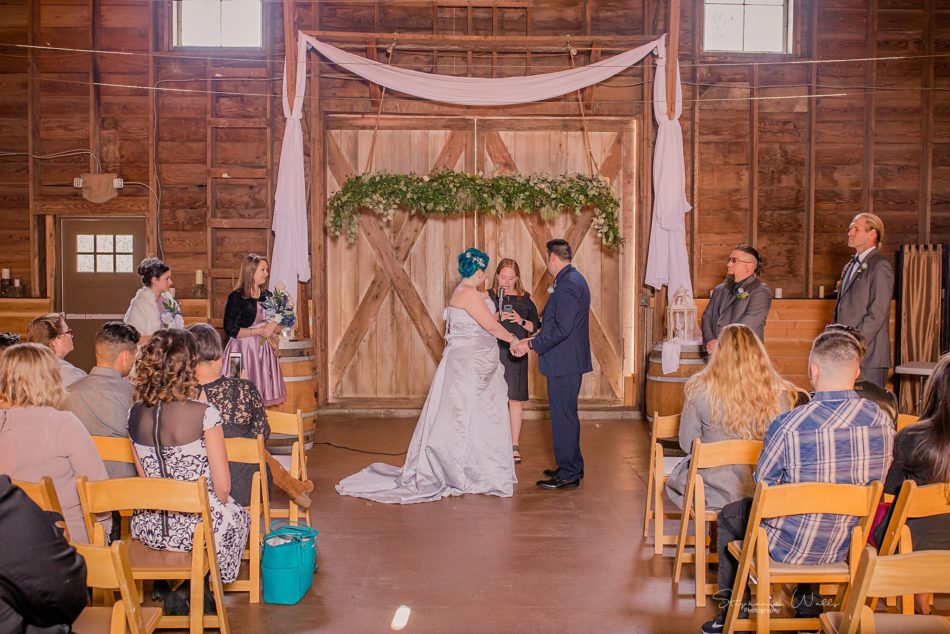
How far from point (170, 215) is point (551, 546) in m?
6.16

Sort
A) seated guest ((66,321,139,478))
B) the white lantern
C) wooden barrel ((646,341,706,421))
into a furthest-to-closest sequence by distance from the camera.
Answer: the white lantern → wooden barrel ((646,341,706,421)) → seated guest ((66,321,139,478))

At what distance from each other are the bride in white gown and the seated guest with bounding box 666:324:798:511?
6.58 feet

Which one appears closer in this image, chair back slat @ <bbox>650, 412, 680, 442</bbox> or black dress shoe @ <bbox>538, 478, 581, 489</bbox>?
chair back slat @ <bbox>650, 412, 680, 442</bbox>

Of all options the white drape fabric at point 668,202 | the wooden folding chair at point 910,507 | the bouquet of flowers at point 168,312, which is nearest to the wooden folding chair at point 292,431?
the bouquet of flowers at point 168,312

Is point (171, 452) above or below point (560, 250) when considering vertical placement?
below

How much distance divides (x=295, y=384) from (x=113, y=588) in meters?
4.23

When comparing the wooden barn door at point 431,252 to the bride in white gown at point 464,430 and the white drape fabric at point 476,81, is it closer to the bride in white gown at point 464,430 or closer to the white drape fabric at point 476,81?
the white drape fabric at point 476,81

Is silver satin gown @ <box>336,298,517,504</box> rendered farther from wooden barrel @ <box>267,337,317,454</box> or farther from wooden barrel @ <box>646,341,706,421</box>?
wooden barrel @ <box>646,341,706,421</box>

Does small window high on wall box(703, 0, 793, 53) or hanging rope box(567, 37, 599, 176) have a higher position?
small window high on wall box(703, 0, 793, 53)

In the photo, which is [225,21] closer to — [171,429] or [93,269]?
[93,269]

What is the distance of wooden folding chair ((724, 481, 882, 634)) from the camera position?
273 cm

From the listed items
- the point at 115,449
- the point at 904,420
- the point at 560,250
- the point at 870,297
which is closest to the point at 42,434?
the point at 115,449

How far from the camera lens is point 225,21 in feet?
29.6

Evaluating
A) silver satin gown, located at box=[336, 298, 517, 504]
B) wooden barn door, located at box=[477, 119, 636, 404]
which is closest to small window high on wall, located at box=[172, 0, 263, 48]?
wooden barn door, located at box=[477, 119, 636, 404]
